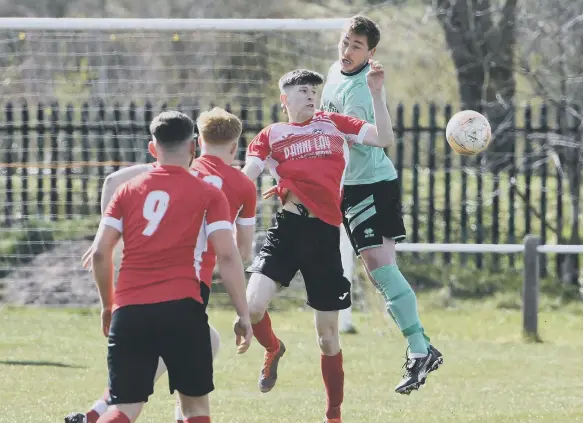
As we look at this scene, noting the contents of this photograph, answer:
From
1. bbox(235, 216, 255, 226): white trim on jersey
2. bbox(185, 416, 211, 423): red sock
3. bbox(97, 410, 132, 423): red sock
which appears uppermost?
bbox(235, 216, 255, 226): white trim on jersey

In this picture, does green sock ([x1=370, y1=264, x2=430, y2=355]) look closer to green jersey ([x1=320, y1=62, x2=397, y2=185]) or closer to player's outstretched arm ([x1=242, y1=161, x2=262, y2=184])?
green jersey ([x1=320, y1=62, x2=397, y2=185])

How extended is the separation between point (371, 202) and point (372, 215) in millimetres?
81

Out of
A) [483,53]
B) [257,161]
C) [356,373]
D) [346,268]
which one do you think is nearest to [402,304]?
[257,161]

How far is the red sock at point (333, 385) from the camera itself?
6895 mm

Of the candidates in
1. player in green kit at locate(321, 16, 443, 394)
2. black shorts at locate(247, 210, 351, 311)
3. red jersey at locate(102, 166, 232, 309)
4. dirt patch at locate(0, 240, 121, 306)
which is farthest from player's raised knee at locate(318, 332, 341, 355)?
dirt patch at locate(0, 240, 121, 306)

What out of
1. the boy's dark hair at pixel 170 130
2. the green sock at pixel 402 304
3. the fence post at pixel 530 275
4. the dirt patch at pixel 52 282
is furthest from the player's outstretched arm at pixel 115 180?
the dirt patch at pixel 52 282

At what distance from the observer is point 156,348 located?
5.05 metres

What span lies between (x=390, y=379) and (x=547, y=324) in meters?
4.16

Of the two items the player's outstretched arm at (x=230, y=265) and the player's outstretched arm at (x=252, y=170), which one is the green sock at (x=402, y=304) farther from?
the player's outstretched arm at (x=230, y=265)

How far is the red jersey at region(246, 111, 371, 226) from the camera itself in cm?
674

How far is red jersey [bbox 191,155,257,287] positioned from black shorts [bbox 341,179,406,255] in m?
1.45

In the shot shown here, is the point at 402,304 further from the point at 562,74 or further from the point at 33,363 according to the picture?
the point at 562,74

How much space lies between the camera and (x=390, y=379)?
30.0 ft

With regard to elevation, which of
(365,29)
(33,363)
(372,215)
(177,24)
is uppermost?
(177,24)
